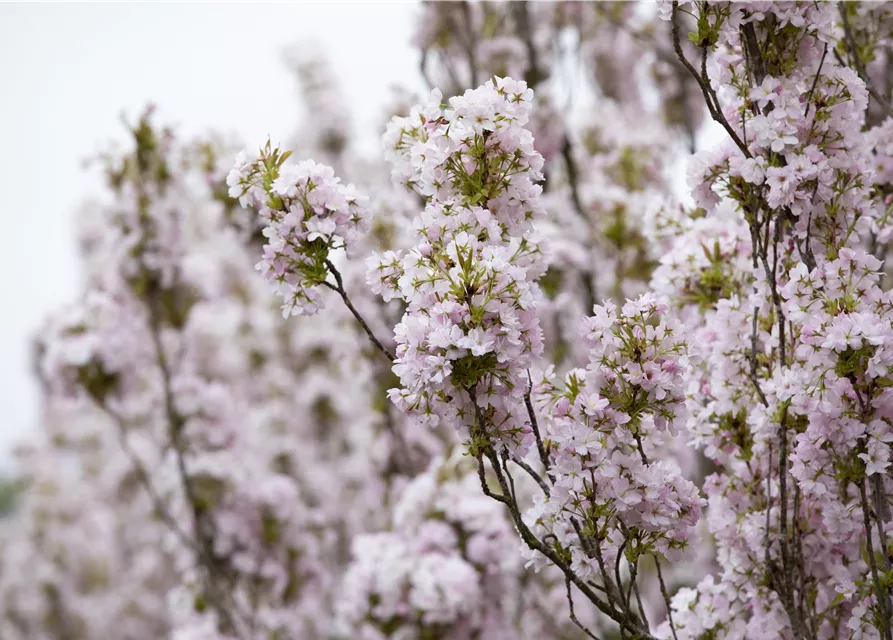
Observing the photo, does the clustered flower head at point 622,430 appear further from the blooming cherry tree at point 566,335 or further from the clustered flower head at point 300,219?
the clustered flower head at point 300,219

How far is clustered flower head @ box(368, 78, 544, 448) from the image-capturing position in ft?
4.31

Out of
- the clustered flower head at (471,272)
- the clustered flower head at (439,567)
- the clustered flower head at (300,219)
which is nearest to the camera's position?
the clustered flower head at (471,272)

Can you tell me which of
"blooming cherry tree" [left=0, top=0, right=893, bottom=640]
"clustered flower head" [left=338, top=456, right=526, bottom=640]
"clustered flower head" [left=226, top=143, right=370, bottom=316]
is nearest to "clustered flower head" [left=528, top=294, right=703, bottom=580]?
"blooming cherry tree" [left=0, top=0, right=893, bottom=640]

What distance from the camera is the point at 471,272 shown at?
1.33 meters

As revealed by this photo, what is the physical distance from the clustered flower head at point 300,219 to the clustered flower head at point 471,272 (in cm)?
12

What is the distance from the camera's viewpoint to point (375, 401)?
3436mm

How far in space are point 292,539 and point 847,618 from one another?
102 inches

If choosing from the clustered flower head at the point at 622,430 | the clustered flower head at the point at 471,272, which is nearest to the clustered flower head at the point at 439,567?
the clustered flower head at the point at 622,430

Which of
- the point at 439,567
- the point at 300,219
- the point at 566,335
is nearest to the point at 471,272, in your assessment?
the point at 300,219

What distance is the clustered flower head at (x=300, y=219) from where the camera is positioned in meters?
1.52

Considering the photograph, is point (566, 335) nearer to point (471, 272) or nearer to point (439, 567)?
point (439, 567)

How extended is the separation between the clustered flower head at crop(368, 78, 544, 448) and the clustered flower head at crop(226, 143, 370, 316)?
121mm

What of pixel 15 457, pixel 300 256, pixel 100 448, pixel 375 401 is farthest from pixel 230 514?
pixel 15 457

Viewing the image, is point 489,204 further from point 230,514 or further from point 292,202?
point 230,514
